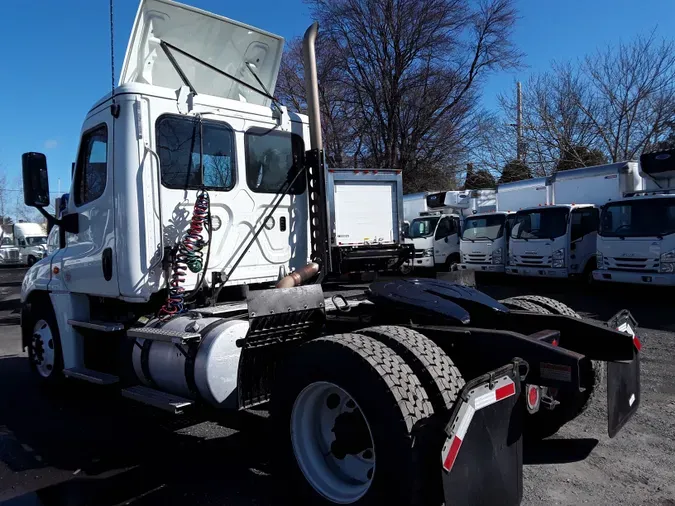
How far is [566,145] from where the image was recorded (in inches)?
960

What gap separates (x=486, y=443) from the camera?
2.75 meters

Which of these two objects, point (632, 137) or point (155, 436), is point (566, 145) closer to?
point (632, 137)

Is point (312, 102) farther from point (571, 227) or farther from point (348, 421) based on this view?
point (571, 227)

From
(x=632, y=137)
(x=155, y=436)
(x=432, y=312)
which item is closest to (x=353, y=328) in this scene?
A: (x=432, y=312)

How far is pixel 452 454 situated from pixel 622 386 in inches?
71.3

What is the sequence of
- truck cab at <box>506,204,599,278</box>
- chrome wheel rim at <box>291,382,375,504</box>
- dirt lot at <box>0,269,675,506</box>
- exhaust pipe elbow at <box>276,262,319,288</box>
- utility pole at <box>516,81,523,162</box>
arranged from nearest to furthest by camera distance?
1. chrome wheel rim at <box>291,382,375,504</box>
2. dirt lot at <box>0,269,675,506</box>
3. exhaust pipe elbow at <box>276,262,319,288</box>
4. truck cab at <box>506,204,599,278</box>
5. utility pole at <box>516,81,523,162</box>

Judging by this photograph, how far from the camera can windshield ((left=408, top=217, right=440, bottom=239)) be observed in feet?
66.1

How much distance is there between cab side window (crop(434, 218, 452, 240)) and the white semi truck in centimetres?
1427

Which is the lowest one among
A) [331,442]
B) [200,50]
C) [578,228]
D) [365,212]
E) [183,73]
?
[331,442]

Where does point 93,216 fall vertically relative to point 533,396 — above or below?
above

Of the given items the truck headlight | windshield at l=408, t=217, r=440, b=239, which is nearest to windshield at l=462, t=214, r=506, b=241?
windshield at l=408, t=217, r=440, b=239

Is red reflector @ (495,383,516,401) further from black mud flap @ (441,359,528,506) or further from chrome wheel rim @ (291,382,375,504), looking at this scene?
chrome wheel rim @ (291,382,375,504)

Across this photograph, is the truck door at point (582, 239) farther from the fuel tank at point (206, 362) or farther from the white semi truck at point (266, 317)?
the fuel tank at point (206, 362)

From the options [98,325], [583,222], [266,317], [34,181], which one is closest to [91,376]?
[98,325]
